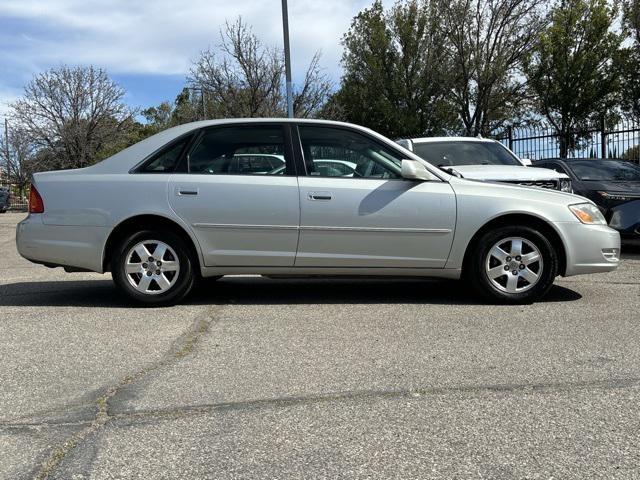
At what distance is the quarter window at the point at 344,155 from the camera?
5.71 meters

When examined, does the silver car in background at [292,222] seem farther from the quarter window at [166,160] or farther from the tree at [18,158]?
the tree at [18,158]

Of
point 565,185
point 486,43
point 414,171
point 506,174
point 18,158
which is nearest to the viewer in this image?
point 414,171

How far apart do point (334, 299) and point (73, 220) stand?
8.26ft

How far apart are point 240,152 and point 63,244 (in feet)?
5.88

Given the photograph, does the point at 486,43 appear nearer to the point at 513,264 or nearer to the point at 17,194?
the point at 513,264

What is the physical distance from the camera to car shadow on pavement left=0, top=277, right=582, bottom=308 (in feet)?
19.9

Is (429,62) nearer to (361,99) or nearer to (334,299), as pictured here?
(361,99)

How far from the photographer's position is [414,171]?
18.0 ft

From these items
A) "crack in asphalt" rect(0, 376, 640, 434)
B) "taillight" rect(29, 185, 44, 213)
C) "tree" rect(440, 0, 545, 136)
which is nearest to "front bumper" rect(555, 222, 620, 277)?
"crack in asphalt" rect(0, 376, 640, 434)

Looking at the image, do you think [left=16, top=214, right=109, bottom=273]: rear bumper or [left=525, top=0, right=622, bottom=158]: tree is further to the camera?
[left=525, top=0, right=622, bottom=158]: tree

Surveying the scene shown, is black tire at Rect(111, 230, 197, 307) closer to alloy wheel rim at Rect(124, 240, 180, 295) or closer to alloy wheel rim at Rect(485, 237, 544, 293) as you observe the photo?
alloy wheel rim at Rect(124, 240, 180, 295)

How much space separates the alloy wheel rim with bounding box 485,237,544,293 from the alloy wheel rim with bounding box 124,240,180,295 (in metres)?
2.83

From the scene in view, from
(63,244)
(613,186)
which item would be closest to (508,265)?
(63,244)

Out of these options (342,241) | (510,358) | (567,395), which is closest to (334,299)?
(342,241)
